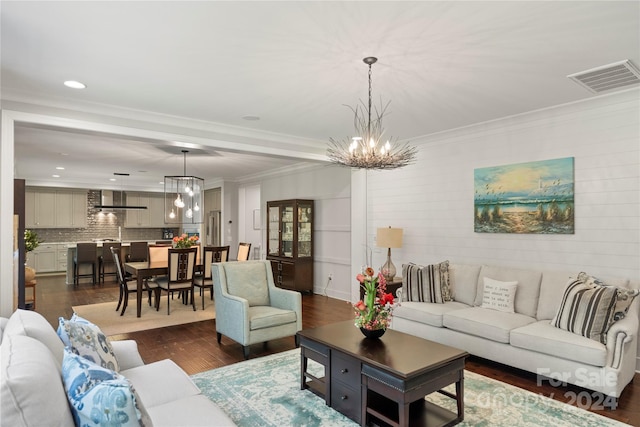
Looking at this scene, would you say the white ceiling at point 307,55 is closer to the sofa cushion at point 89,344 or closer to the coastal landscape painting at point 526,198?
the coastal landscape painting at point 526,198

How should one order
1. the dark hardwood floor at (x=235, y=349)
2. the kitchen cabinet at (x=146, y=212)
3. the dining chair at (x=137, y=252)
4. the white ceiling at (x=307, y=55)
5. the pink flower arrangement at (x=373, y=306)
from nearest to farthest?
the white ceiling at (x=307, y=55)
the pink flower arrangement at (x=373, y=306)
the dark hardwood floor at (x=235, y=349)
the dining chair at (x=137, y=252)
the kitchen cabinet at (x=146, y=212)

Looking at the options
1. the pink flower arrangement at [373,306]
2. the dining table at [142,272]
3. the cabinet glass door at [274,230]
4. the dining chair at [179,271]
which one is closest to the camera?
the pink flower arrangement at [373,306]

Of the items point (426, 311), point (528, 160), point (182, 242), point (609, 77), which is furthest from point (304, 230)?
point (609, 77)

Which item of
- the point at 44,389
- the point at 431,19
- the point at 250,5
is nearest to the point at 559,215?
the point at 431,19

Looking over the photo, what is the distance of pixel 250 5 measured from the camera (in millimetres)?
2238

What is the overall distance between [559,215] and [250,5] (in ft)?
12.3

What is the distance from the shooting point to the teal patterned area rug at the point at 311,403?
270 cm

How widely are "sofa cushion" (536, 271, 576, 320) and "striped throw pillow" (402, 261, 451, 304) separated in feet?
3.34

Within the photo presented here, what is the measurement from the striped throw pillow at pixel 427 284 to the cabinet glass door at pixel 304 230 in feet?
10.4

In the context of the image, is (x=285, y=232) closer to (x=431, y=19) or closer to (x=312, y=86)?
(x=312, y=86)

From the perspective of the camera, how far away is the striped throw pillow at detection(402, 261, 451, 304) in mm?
4566

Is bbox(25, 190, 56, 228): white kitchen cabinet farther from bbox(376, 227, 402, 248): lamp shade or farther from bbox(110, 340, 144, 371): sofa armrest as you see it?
bbox(110, 340, 144, 371): sofa armrest

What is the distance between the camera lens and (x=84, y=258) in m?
8.88

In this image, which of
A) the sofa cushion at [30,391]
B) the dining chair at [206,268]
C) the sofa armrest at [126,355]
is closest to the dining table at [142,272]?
the dining chair at [206,268]
